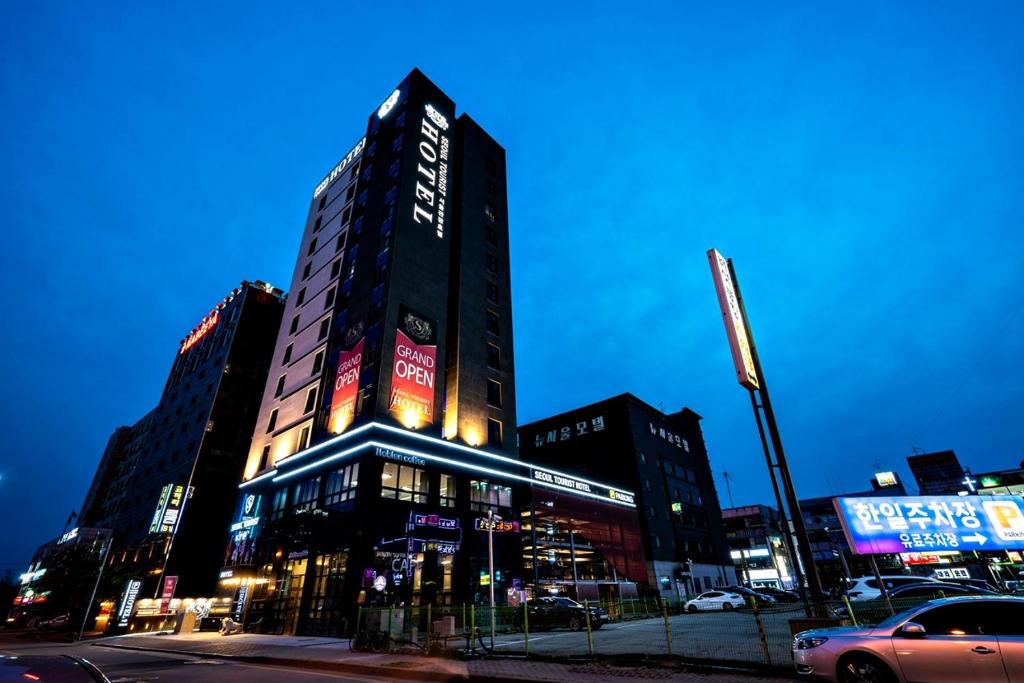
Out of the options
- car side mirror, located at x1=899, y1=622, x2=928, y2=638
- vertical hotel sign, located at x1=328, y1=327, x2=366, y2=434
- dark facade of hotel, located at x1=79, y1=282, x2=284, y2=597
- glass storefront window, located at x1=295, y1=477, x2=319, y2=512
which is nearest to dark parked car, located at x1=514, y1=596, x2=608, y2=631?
vertical hotel sign, located at x1=328, y1=327, x2=366, y2=434

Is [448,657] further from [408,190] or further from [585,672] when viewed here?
[408,190]

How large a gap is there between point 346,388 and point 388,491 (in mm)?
7809

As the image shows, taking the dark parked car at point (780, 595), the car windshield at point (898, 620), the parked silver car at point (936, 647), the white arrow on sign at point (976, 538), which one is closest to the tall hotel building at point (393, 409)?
the dark parked car at point (780, 595)

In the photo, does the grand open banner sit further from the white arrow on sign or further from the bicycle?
the white arrow on sign

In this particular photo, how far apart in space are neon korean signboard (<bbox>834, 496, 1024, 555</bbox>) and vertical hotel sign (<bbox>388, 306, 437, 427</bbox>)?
79.3ft

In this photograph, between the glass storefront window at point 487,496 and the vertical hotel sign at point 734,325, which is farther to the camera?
the glass storefront window at point 487,496

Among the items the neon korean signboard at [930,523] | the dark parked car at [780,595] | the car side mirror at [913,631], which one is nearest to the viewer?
the car side mirror at [913,631]

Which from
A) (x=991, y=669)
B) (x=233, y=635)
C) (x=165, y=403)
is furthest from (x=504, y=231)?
(x=165, y=403)

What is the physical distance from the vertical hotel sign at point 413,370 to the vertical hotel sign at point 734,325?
889 inches

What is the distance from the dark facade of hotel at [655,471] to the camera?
5572 cm

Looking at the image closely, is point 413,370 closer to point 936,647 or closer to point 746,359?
point 746,359

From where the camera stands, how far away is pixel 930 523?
1562 centimetres

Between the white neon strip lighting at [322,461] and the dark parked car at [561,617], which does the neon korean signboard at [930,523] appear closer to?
the dark parked car at [561,617]

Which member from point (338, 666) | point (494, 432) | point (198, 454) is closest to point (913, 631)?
point (338, 666)
